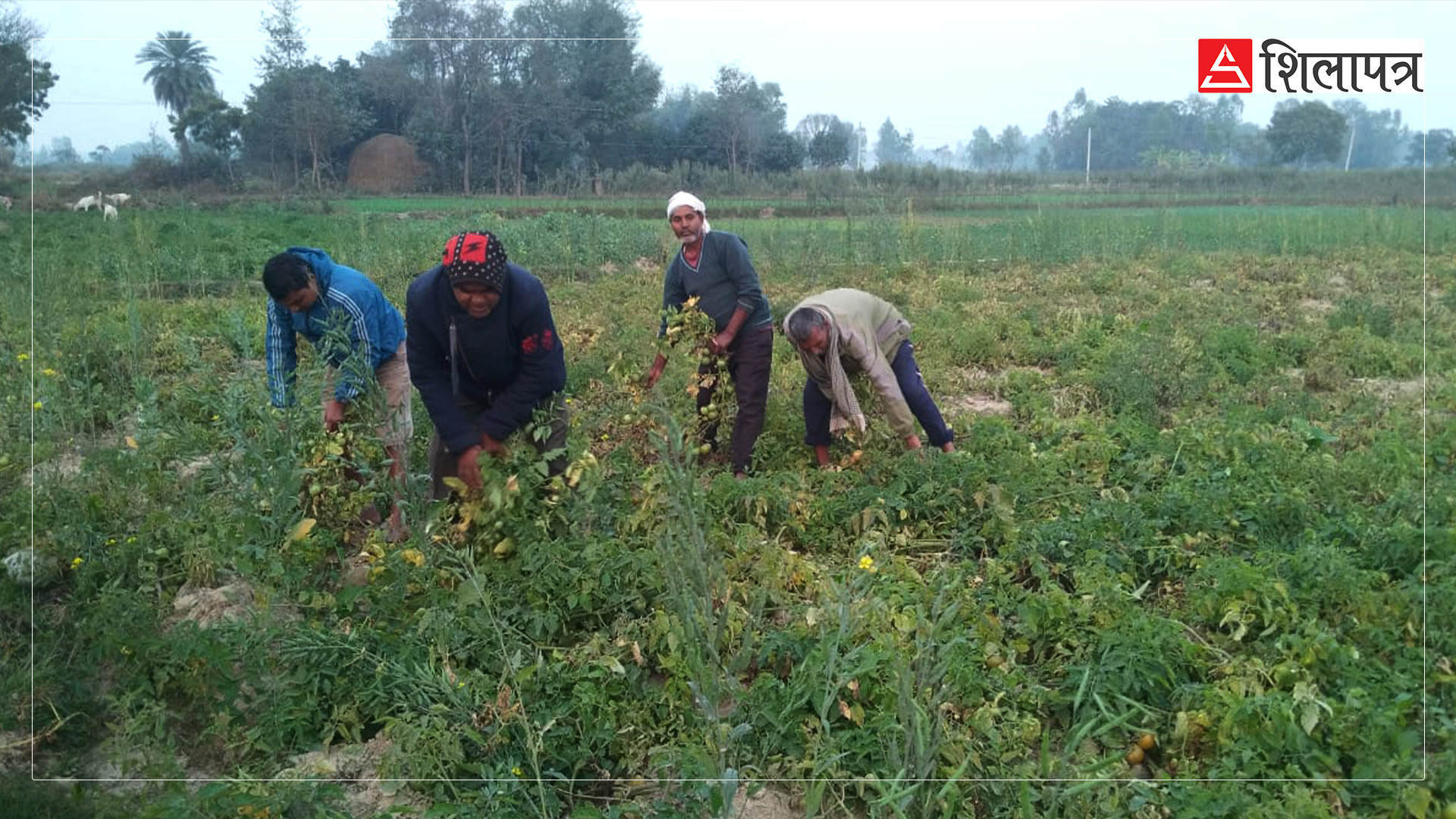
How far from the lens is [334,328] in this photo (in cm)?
388

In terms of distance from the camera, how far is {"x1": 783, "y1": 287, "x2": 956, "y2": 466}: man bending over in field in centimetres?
505

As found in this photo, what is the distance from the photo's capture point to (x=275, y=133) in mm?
8586

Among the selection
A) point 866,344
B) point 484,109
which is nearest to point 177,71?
point 484,109

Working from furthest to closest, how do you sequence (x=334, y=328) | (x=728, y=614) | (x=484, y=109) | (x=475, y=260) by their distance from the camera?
(x=484, y=109) → (x=334, y=328) → (x=475, y=260) → (x=728, y=614)

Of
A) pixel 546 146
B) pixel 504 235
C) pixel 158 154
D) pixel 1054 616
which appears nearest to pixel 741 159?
pixel 546 146

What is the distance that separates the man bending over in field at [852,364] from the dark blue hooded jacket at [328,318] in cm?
190

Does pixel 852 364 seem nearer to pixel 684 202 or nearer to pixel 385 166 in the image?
pixel 684 202

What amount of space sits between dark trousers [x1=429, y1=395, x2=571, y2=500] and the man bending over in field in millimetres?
1273

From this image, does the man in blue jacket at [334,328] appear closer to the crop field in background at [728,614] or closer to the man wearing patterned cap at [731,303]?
the crop field in background at [728,614]

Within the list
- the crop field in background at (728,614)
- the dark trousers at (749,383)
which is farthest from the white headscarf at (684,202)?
the crop field in background at (728,614)

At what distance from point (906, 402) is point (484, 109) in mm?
4553

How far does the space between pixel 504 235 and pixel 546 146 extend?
11.9 feet
